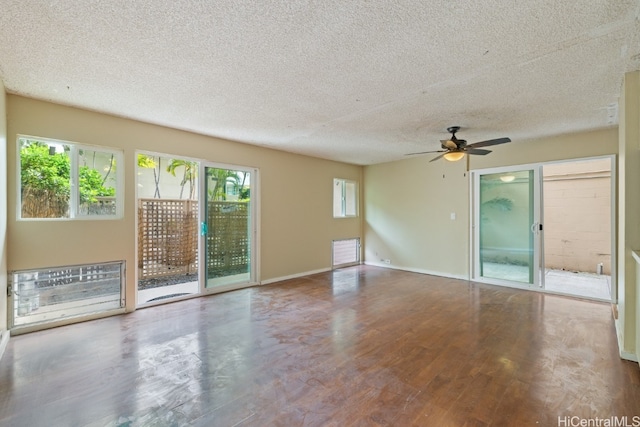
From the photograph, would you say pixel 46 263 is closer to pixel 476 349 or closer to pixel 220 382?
pixel 220 382

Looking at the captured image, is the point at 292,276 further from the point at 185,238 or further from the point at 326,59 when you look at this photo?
the point at 326,59

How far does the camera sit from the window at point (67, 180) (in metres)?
3.07

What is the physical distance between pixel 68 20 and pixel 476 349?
12.9 feet

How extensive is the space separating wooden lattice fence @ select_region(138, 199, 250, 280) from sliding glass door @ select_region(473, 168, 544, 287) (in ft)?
13.7

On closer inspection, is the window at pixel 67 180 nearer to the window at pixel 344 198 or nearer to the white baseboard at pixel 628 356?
the window at pixel 344 198

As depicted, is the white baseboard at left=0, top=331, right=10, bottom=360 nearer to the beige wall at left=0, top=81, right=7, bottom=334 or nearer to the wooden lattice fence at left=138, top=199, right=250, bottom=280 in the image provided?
the beige wall at left=0, top=81, right=7, bottom=334

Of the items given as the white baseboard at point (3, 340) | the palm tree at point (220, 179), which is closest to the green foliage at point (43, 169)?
the white baseboard at point (3, 340)

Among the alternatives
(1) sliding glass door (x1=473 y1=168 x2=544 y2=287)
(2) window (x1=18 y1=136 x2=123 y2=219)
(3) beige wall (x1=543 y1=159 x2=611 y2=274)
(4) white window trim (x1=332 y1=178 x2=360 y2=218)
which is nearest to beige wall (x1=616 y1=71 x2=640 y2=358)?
(1) sliding glass door (x1=473 y1=168 x2=544 y2=287)

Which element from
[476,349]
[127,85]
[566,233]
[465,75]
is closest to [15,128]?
[127,85]

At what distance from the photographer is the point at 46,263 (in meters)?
3.07

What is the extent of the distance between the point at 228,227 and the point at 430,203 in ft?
12.9

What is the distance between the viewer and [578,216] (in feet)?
19.4

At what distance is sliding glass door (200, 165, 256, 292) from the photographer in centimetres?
446

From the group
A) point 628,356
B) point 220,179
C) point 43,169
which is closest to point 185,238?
point 220,179
